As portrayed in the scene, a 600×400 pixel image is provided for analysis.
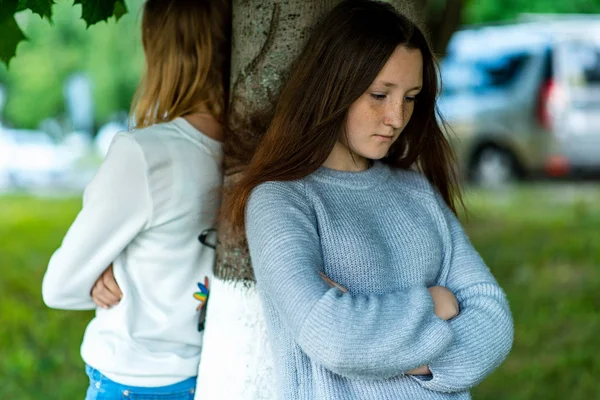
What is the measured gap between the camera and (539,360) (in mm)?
5043

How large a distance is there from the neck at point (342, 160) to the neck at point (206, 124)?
0.39 metres

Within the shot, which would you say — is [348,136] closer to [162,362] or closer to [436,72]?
[436,72]

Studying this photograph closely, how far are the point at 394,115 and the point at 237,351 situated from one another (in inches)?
28.9

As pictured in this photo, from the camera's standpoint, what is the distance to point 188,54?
2447 mm

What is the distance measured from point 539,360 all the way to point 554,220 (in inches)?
146

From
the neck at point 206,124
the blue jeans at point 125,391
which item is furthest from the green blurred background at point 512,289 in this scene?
the blue jeans at point 125,391

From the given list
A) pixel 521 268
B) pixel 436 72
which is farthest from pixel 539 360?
pixel 436 72

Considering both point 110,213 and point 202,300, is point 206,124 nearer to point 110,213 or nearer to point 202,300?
point 110,213

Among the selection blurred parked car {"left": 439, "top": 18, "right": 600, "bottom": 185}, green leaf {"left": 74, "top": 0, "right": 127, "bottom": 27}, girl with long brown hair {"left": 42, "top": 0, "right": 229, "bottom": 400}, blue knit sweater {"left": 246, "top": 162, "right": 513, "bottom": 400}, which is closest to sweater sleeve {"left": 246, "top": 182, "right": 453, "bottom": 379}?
blue knit sweater {"left": 246, "top": 162, "right": 513, "bottom": 400}

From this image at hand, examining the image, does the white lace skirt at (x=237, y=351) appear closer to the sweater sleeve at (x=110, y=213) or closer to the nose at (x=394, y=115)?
the sweater sleeve at (x=110, y=213)

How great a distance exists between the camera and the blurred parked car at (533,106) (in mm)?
10867

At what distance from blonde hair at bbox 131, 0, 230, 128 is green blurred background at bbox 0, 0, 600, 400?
0.51 metres

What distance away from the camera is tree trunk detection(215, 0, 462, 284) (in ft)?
7.42

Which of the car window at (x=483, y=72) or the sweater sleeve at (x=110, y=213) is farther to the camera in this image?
the car window at (x=483, y=72)
